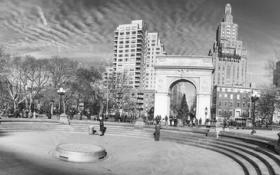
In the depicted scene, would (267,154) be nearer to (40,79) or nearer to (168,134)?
(168,134)

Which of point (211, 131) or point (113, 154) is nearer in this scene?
point (113, 154)

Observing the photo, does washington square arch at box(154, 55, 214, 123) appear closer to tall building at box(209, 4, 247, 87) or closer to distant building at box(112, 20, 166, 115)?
distant building at box(112, 20, 166, 115)

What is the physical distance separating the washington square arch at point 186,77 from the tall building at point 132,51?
290ft

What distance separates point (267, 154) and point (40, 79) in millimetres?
44278

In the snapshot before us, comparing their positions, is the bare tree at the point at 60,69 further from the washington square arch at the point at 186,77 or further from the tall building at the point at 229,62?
the tall building at the point at 229,62

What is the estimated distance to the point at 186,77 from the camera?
4409cm

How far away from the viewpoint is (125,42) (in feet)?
459

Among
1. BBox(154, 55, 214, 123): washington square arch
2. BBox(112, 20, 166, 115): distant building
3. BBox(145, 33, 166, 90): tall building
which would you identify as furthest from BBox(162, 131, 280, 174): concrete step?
BBox(145, 33, 166, 90): tall building

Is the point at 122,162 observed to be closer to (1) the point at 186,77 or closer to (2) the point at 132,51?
(1) the point at 186,77

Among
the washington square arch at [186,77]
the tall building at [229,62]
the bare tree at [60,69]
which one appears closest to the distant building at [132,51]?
the tall building at [229,62]

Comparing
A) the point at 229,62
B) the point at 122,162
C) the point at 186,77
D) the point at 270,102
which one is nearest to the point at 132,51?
the point at 229,62

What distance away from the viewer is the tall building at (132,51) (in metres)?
136

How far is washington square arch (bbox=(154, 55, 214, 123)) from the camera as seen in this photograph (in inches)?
1720

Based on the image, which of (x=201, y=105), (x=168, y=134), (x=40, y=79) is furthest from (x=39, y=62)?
(x=168, y=134)
